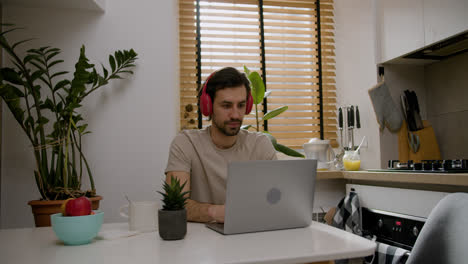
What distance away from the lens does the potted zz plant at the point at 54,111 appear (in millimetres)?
2025

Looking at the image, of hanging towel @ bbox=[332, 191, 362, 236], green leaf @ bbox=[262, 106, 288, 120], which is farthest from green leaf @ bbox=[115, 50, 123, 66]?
hanging towel @ bbox=[332, 191, 362, 236]

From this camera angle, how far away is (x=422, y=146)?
2.48 m

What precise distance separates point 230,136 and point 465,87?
5.11ft

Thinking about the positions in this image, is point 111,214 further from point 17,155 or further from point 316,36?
point 316,36

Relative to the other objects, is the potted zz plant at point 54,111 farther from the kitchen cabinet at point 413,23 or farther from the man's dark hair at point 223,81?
the kitchen cabinet at point 413,23

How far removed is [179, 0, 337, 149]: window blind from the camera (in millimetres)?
3023

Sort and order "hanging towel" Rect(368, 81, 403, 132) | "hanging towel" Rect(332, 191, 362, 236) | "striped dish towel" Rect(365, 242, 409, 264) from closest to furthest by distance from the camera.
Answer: "striped dish towel" Rect(365, 242, 409, 264) < "hanging towel" Rect(332, 191, 362, 236) < "hanging towel" Rect(368, 81, 403, 132)

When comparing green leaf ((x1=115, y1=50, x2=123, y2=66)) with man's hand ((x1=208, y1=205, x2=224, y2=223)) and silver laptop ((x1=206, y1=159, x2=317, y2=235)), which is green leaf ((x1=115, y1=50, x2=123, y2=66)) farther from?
silver laptop ((x1=206, y1=159, x2=317, y2=235))

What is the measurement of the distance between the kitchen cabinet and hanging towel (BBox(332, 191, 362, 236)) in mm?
1000

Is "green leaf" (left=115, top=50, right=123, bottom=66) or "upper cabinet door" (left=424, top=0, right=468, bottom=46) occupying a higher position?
"upper cabinet door" (left=424, top=0, right=468, bottom=46)

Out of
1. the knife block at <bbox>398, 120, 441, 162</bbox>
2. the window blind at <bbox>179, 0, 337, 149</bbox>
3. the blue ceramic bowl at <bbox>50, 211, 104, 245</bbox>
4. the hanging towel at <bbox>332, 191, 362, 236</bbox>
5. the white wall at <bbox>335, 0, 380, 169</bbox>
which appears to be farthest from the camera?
the window blind at <bbox>179, 0, 337, 149</bbox>

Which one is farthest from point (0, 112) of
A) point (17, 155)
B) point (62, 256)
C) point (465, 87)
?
point (465, 87)

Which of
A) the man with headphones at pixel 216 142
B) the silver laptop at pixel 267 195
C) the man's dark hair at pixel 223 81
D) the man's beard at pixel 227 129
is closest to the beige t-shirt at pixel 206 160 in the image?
the man with headphones at pixel 216 142

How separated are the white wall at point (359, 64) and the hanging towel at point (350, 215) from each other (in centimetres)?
55
